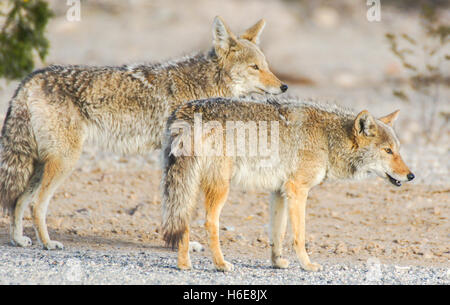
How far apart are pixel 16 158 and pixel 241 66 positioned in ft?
9.92

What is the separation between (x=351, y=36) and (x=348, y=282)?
2329 cm

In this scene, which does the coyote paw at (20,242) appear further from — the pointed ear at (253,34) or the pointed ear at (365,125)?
the pointed ear at (365,125)

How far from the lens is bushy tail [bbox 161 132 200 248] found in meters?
6.64

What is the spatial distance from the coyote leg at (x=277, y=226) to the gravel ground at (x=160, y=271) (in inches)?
4.9

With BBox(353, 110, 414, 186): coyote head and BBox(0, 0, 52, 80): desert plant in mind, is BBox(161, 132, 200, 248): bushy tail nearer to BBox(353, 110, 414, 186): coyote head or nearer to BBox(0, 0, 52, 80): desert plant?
BBox(353, 110, 414, 186): coyote head

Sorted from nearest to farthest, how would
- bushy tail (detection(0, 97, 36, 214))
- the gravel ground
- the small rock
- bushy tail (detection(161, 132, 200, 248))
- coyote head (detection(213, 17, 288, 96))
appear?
the gravel ground < bushy tail (detection(161, 132, 200, 248)) < bushy tail (detection(0, 97, 36, 214)) < the small rock < coyote head (detection(213, 17, 288, 96))

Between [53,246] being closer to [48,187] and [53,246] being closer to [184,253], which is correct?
[48,187]

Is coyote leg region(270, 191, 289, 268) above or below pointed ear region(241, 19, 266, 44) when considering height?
below

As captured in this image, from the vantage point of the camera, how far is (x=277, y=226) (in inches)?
291

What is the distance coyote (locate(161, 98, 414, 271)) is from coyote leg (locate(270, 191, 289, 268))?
0.03 feet

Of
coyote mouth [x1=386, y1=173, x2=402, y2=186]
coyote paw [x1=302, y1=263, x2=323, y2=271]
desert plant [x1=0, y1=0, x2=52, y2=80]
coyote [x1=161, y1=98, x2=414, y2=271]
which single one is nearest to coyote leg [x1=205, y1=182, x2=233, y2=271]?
coyote [x1=161, y1=98, x2=414, y2=271]

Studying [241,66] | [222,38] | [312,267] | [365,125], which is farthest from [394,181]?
[222,38]

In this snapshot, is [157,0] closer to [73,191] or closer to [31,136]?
[73,191]

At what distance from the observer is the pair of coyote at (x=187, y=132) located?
22.2 ft
